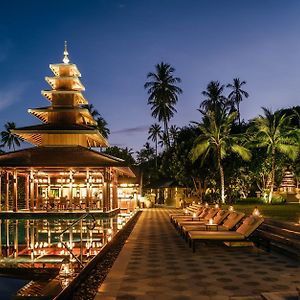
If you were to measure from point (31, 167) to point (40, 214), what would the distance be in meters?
2.54

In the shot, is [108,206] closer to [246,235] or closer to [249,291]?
[246,235]

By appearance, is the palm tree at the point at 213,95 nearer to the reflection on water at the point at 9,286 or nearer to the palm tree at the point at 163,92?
the palm tree at the point at 163,92

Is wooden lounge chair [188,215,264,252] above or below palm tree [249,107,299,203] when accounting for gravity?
below

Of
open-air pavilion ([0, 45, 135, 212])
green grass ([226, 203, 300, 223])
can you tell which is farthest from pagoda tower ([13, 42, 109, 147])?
green grass ([226, 203, 300, 223])

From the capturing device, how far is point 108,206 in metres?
23.7

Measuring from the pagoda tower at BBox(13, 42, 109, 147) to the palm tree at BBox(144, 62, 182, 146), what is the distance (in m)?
30.2

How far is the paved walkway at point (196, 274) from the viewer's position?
20.9 ft

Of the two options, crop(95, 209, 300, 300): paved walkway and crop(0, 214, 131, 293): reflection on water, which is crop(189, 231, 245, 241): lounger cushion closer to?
crop(95, 209, 300, 300): paved walkway

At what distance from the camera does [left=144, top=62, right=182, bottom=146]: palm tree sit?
194ft

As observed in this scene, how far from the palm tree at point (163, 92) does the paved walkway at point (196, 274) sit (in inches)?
1908

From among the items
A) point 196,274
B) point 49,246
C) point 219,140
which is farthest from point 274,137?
point 196,274

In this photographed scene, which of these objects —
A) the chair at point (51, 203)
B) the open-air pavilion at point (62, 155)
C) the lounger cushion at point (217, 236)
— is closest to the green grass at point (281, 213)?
the lounger cushion at point (217, 236)

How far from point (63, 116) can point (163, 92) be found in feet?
108

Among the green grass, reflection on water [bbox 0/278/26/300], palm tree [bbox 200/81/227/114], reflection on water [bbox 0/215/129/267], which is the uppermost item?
palm tree [bbox 200/81/227/114]
